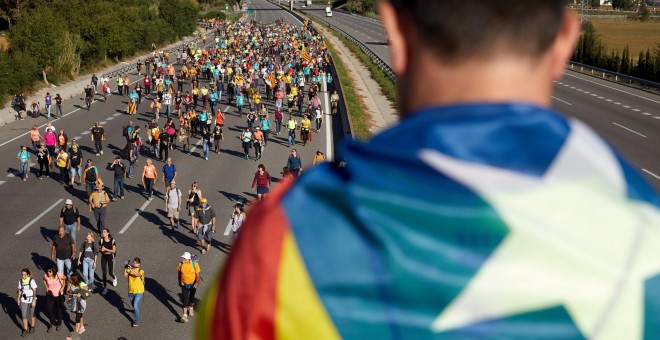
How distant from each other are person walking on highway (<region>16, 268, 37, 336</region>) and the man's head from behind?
52.7 feet

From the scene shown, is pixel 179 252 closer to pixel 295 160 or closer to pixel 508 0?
pixel 295 160

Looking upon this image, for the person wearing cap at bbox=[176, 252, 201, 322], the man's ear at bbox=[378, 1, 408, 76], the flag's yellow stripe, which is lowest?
the person wearing cap at bbox=[176, 252, 201, 322]

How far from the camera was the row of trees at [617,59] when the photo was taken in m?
54.6

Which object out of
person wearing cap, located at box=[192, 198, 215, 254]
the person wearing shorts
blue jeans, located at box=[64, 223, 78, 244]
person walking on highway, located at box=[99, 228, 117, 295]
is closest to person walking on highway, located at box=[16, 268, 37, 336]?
person walking on highway, located at box=[99, 228, 117, 295]

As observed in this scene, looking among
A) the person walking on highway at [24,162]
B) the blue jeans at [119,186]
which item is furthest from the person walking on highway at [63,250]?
the person walking on highway at [24,162]

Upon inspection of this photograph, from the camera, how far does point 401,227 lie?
137 centimetres

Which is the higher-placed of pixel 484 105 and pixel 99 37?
pixel 484 105

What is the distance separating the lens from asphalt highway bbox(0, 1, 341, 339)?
17422 mm

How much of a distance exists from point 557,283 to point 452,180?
0.21 meters

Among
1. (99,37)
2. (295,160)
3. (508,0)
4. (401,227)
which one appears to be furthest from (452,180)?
(99,37)

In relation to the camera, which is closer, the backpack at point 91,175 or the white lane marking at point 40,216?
the white lane marking at point 40,216

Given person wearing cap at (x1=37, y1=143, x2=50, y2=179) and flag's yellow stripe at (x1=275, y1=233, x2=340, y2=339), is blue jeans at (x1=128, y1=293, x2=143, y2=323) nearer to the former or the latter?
person wearing cap at (x1=37, y1=143, x2=50, y2=179)

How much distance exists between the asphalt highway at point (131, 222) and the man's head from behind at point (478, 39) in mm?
15401

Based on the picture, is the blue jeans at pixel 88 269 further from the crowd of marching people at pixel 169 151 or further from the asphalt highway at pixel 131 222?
the asphalt highway at pixel 131 222
